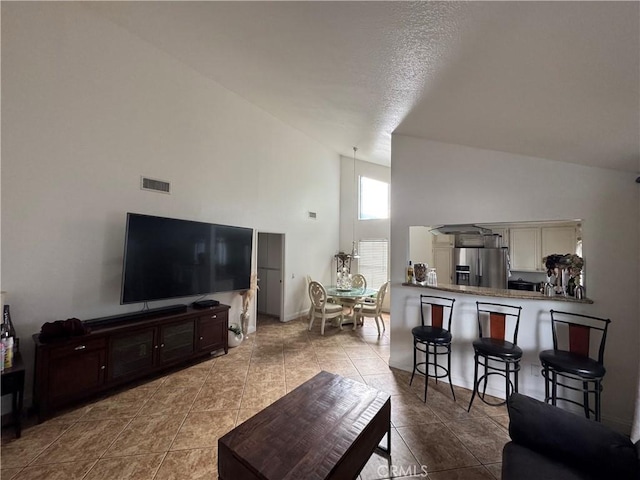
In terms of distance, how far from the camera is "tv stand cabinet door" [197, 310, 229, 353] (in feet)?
11.6

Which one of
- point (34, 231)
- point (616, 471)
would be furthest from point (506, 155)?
point (34, 231)

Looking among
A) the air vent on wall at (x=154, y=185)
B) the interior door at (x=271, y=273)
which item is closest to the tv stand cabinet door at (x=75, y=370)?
the air vent on wall at (x=154, y=185)

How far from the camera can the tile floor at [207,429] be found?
184 cm

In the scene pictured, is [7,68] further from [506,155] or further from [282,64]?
[506,155]

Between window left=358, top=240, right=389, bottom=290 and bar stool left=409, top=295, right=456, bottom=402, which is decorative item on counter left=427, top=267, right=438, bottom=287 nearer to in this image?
bar stool left=409, top=295, right=456, bottom=402

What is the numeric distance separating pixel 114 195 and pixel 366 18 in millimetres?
3292

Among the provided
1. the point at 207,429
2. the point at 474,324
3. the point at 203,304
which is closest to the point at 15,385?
the point at 207,429

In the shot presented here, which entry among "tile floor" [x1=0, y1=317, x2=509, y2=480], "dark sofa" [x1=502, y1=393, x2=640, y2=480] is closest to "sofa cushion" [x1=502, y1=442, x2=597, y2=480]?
"dark sofa" [x1=502, y1=393, x2=640, y2=480]

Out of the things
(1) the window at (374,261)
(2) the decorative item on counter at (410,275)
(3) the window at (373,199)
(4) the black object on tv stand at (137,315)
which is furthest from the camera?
(3) the window at (373,199)

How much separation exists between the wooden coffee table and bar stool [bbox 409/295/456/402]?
48.0 inches

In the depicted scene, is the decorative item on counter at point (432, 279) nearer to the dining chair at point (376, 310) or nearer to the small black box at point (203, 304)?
the dining chair at point (376, 310)

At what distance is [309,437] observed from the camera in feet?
4.83

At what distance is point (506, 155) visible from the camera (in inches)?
112

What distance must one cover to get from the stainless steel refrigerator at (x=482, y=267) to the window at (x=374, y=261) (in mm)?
2050
